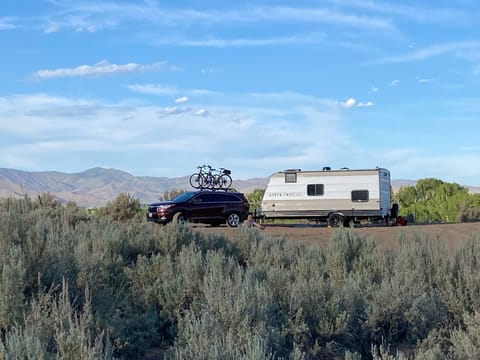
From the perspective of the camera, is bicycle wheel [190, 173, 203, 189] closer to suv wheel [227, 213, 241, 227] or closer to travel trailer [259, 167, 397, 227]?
travel trailer [259, 167, 397, 227]

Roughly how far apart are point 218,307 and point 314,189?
981 inches

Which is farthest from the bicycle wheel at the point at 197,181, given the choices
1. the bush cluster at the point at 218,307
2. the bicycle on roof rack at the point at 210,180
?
the bush cluster at the point at 218,307

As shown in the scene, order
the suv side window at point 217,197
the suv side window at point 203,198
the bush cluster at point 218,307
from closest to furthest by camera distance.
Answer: the bush cluster at point 218,307, the suv side window at point 203,198, the suv side window at point 217,197

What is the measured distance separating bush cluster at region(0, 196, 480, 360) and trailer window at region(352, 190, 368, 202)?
19.7 meters

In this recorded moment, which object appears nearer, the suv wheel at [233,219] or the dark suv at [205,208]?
the dark suv at [205,208]

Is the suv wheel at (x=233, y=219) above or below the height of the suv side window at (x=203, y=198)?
below

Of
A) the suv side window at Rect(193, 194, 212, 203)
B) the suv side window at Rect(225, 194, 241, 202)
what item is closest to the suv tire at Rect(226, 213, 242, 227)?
the suv side window at Rect(225, 194, 241, 202)

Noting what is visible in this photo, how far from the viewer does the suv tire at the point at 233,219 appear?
92.8 feet

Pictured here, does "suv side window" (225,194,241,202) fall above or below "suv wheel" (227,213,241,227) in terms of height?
above

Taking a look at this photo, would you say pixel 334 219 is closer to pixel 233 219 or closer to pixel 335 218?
pixel 335 218

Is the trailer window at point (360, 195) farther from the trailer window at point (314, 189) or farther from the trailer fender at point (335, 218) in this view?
the trailer window at point (314, 189)

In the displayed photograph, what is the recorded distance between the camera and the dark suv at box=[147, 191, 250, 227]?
27.3 metres

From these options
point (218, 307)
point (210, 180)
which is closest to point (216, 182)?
point (210, 180)

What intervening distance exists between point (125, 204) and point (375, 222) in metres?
11.8
